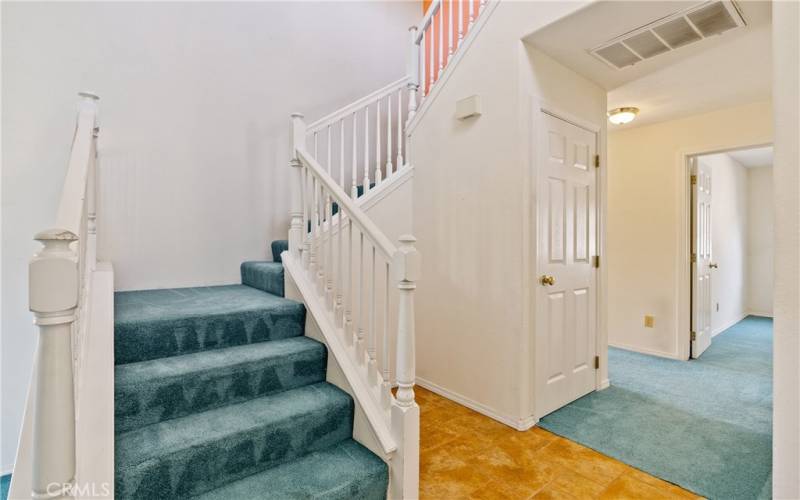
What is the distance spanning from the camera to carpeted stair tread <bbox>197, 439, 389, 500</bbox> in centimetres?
151

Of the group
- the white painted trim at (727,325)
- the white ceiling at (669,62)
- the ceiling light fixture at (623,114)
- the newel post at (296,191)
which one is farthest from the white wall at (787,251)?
Answer: the white painted trim at (727,325)

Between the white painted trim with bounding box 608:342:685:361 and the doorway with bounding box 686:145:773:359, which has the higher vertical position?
the doorway with bounding box 686:145:773:359

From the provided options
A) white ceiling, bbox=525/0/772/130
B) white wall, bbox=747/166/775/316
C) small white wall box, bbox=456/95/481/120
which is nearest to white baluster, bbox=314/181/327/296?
small white wall box, bbox=456/95/481/120

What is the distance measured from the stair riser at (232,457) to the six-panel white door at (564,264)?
1.41 metres

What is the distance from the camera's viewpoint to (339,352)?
2072mm

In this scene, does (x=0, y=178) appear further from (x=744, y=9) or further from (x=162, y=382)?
(x=744, y=9)

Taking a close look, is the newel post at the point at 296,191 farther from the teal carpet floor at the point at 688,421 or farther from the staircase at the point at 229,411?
the teal carpet floor at the point at 688,421

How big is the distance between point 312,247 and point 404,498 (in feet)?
4.58

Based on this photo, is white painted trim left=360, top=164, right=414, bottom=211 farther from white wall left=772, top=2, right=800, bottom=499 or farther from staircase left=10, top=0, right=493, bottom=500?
white wall left=772, top=2, right=800, bottom=499

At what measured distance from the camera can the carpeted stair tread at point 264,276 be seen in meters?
2.65

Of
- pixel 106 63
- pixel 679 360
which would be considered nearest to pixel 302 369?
pixel 106 63

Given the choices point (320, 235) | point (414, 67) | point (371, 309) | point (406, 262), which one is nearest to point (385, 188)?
point (320, 235)

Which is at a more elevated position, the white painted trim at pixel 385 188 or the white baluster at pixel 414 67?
the white baluster at pixel 414 67

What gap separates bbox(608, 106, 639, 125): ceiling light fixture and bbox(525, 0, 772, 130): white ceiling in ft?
0.20
